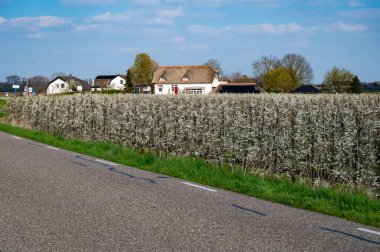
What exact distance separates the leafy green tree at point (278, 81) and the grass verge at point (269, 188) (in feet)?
248

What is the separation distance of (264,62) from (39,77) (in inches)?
2975

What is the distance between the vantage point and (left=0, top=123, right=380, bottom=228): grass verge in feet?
22.2

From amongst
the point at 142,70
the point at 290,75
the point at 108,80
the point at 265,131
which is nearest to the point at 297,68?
the point at 290,75

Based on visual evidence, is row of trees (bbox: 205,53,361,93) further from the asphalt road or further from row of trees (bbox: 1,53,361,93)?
the asphalt road

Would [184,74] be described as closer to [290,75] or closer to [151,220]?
[290,75]

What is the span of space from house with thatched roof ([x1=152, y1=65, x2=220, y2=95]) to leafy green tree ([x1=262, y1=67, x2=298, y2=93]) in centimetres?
1239

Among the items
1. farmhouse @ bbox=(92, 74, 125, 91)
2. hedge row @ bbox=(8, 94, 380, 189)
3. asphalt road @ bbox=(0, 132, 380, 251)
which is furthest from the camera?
farmhouse @ bbox=(92, 74, 125, 91)

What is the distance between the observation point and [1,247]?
16.0 feet

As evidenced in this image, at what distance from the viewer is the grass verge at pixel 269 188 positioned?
675 cm

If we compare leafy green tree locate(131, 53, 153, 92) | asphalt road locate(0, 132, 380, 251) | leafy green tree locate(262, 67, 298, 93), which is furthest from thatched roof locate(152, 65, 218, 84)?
asphalt road locate(0, 132, 380, 251)

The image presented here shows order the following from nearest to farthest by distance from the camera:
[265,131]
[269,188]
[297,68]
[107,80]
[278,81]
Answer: [269,188] → [265,131] → [278,81] → [297,68] → [107,80]

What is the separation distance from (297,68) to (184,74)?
24557mm

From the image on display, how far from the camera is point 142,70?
10744 centimetres

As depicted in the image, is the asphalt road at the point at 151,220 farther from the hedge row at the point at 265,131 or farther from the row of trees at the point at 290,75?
the row of trees at the point at 290,75
